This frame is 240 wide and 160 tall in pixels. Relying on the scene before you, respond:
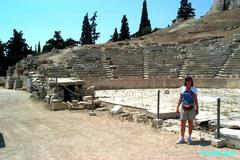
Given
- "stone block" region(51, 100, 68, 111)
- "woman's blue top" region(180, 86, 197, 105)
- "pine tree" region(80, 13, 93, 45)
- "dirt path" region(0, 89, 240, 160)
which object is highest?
"pine tree" region(80, 13, 93, 45)

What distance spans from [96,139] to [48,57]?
24342 mm

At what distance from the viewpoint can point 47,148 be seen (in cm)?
802

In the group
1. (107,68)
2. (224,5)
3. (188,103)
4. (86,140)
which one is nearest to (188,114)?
(188,103)

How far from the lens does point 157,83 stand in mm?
27344

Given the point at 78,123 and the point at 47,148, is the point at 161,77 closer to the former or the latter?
the point at 78,123

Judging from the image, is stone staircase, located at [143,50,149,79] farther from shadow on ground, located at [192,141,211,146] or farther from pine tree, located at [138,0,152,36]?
pine tree, located at [138,0,152,36]

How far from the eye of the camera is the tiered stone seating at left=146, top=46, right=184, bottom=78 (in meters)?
29.9

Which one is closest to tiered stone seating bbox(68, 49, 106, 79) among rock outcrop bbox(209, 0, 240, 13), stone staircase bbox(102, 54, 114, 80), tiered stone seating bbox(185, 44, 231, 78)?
stone staircase bbox(102, 54, 114, 80)

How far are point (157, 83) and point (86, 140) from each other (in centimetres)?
1891

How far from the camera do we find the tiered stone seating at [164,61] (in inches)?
1178

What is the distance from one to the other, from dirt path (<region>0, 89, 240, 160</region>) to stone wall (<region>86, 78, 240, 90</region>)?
13258 mm

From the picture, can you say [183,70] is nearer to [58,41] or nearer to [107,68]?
[107,68]

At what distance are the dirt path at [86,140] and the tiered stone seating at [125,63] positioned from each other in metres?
16.8

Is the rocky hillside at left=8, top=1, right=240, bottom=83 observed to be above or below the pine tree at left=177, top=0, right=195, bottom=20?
below
